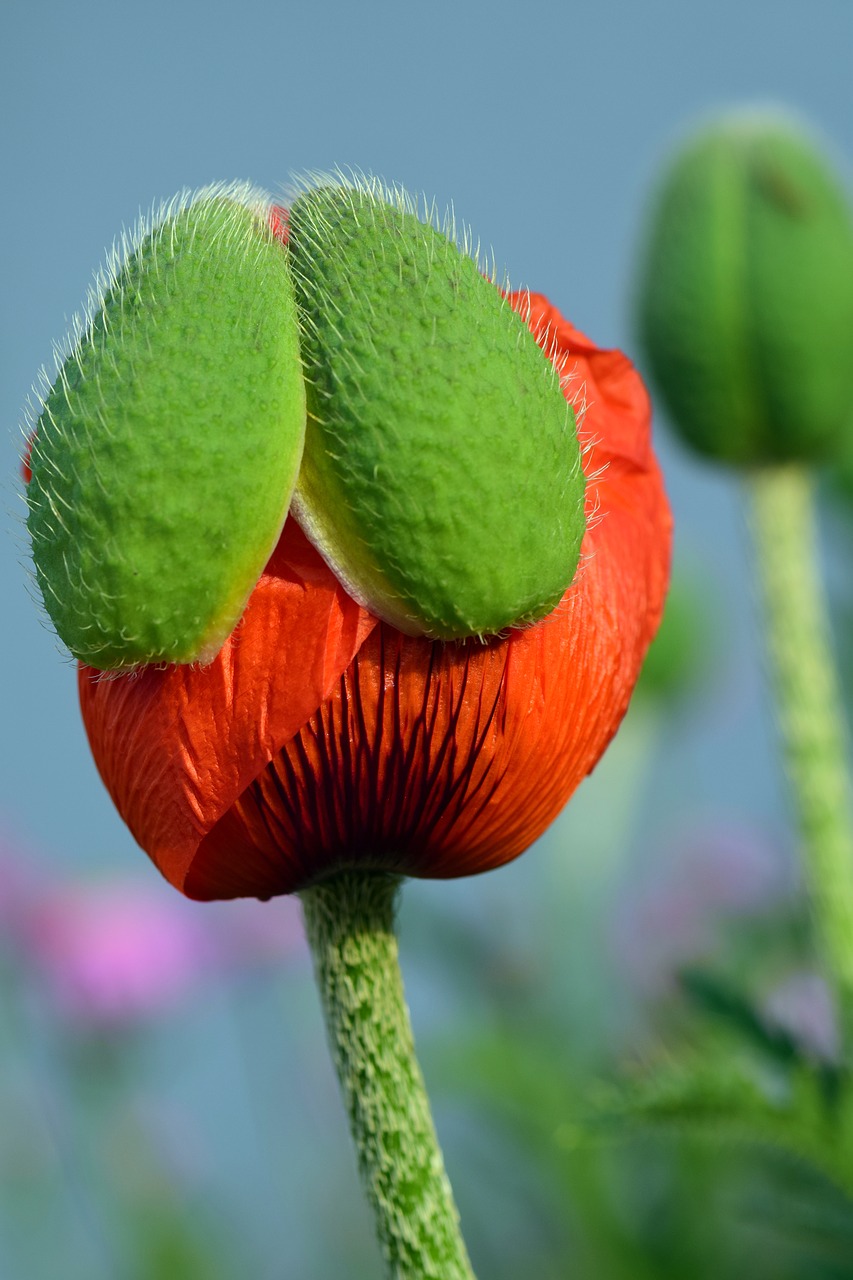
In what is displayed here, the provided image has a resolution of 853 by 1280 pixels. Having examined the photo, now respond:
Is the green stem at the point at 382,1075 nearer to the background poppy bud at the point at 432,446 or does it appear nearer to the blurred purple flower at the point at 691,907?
the background poppy bud at the point at 432,446

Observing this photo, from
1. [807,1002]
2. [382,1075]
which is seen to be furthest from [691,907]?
[382,1075]

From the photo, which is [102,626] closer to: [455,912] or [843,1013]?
[843,1013]

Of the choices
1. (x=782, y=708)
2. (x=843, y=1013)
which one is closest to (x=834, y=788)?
(x=782, y=708)

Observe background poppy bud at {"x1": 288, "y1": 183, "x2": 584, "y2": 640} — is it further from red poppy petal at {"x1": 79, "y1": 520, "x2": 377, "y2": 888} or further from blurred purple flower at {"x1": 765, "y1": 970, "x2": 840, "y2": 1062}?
blurred purple flower at {"x1": 765, "y1": 970, "x2": 840, "y2": 1062}

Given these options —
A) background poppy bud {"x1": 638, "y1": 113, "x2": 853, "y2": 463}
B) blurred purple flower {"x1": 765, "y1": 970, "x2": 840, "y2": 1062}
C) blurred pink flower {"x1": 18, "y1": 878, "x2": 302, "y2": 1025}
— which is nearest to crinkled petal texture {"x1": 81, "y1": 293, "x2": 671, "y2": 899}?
background poppy bud {"x1": 638, "y1": 113, "x2": 853, "y2": 463}

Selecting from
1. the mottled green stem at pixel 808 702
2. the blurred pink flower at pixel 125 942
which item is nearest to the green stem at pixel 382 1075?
the mottled green stem at pixel 808 702

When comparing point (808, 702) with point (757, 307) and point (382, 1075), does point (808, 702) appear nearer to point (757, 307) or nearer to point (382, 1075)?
point (757, 307)

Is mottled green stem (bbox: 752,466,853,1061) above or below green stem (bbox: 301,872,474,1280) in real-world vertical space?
above
